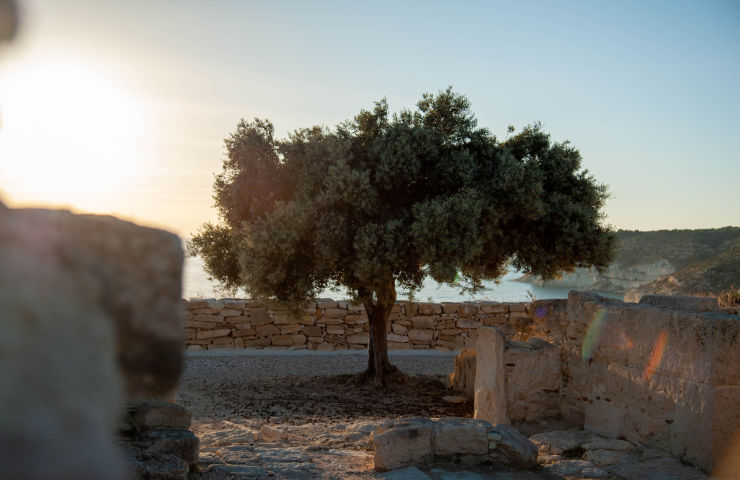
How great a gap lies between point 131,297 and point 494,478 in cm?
467

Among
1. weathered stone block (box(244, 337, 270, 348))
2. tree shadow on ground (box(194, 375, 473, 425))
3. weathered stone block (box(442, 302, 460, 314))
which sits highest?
weathered stone block (box(442, 302, 460, 314))

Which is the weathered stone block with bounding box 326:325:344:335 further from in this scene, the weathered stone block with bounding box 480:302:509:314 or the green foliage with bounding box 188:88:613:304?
the green foliage with bounding box 188:88:613:304

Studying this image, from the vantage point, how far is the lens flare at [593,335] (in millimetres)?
7125

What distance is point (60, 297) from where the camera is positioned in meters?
1.23

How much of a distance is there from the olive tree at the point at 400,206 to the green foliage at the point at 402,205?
0.07 feet

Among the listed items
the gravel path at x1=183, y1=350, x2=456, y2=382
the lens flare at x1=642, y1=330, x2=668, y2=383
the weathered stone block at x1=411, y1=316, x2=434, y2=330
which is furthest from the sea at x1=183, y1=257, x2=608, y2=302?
the lens flare at x1=642, y1=330, x2=668, y2=383

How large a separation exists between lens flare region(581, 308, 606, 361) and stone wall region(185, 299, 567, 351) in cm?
684

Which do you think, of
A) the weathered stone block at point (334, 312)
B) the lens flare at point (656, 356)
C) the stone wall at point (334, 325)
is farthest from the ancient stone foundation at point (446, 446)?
the weathered stone block at point (334, 312)

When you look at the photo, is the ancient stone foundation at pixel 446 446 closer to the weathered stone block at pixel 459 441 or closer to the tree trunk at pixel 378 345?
the weathered stone block at pixel 459 441

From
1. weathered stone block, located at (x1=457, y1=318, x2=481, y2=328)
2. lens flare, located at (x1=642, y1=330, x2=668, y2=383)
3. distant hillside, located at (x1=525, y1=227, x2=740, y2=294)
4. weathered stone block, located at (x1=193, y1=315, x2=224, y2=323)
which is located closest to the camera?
lens flare, located at (x1=642, y1=330, x2=668, y2=383)

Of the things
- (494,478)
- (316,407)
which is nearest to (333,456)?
(494,478)

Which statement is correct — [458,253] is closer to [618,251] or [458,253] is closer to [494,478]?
[618,251]

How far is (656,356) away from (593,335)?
1.23 meters

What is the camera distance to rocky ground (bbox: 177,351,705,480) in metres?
5.45
